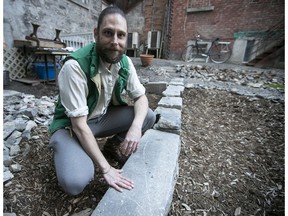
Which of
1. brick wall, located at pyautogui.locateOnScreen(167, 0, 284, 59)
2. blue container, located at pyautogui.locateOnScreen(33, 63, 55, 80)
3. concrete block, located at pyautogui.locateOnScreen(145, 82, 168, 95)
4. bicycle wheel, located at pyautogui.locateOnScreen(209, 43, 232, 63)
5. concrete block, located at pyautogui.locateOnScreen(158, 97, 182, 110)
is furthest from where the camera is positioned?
bicycle wheel, located at pyautogui.locateOnScreen(209, 43, 232, 63)

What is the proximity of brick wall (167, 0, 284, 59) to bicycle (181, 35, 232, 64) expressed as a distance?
0.32 meters

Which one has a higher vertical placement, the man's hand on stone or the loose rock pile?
the man's hand on stone

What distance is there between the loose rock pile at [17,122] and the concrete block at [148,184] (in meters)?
1.00

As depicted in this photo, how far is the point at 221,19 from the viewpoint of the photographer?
8273 millimetres

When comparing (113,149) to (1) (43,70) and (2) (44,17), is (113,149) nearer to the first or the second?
(1) (43,70)

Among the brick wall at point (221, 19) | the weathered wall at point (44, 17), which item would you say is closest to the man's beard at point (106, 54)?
the weathered wall at point (44, 17)

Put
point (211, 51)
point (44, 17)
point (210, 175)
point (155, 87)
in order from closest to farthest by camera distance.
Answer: point (210, 175), point (155, 87), point (44, 17), point (211, 51)

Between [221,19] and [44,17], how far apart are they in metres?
7.37

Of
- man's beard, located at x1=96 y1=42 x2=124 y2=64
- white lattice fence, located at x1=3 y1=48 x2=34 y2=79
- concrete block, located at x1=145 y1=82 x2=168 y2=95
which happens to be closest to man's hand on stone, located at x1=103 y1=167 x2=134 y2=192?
man's beard, located at x1=96 y1=42 x2=124 y2=64

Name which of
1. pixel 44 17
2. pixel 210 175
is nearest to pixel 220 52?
pixel 44 17

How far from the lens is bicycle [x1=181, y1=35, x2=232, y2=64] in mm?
8398

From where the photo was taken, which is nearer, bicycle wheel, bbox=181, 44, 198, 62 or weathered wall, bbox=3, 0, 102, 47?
weathered wall, bbox=3, 0, 102, 47

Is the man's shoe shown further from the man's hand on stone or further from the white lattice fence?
the white lattice fence

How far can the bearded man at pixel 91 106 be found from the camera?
1.12m
